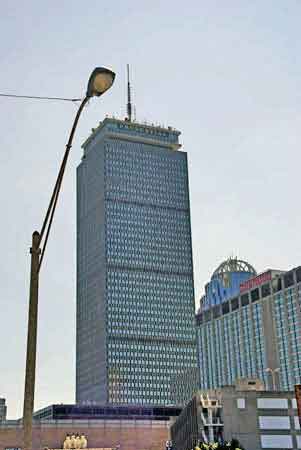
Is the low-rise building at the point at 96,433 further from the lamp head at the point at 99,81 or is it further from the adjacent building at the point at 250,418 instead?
the lamp head at the point at 99,81

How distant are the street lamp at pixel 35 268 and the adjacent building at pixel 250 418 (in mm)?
88717

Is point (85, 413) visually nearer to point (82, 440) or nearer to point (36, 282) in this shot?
point (82, 440)

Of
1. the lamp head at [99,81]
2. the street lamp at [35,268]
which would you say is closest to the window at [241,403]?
the street lamp at [35,268]

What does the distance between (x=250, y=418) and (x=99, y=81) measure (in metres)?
91.8

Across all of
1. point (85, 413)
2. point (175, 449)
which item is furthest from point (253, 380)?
point (85, 413)

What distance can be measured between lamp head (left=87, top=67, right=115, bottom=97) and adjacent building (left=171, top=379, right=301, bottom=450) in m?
90.5

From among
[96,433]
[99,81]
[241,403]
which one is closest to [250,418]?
[241,403]

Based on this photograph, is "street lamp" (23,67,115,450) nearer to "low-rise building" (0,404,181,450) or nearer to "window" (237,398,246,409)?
"window" (237,398,246,409)

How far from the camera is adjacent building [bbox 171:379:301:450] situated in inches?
3814

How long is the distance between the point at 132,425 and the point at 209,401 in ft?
133

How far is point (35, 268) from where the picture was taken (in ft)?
42.2

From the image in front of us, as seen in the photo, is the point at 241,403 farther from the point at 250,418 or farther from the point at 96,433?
the point at 96,433

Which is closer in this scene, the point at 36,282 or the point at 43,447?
the point at 36,282

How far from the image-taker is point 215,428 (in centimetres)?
9856
